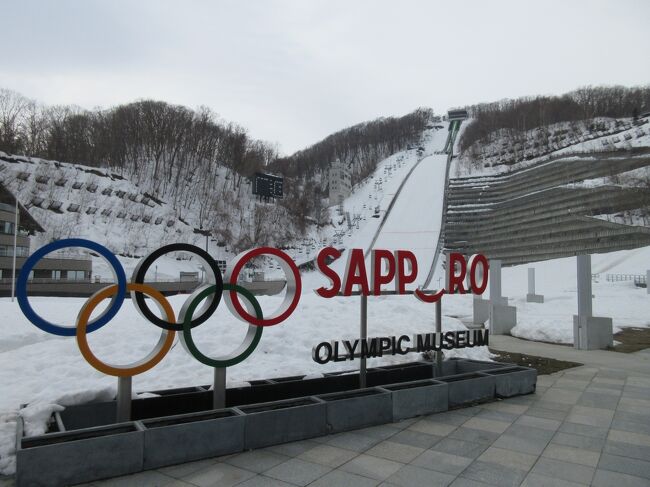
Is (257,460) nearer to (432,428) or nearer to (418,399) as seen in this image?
(432,428)

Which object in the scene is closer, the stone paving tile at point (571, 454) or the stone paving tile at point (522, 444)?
the stone paving tile at point (571, 454)

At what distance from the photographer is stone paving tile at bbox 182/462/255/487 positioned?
4.32 meters

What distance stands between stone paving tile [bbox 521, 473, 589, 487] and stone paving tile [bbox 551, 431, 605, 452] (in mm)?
1209

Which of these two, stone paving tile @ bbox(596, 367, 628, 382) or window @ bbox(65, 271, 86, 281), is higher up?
window @ bbox(65, 271, 86, 281)

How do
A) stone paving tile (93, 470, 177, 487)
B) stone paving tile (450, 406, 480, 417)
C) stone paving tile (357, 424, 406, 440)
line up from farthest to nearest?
stone paving tile (450, 406, 480, 417)
stone paving tile (357, 424, 406, 440)
stone paving tile (93, 470, 177, 487)

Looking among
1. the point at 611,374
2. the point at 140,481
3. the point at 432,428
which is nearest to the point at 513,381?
the point at 432,428

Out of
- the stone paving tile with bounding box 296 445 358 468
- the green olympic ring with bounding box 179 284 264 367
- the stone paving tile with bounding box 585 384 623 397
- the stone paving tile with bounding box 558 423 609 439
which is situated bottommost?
the stone paving tile with bounding box 585 384 623 397

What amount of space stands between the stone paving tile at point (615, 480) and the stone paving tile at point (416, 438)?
172 cm

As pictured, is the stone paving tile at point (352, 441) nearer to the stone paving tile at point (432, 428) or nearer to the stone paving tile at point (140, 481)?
the stone paving tile at point (432, 428)

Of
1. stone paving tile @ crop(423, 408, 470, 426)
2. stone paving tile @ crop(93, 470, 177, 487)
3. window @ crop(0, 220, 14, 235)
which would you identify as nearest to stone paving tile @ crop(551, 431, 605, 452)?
stone paving tile @ crop(423, 408, 470, 426)

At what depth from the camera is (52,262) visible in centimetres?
3931

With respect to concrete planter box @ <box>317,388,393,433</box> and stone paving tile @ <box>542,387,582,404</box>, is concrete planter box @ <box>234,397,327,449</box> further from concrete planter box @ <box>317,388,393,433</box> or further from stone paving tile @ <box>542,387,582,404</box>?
stone paving tile @ <box>542,387,582,404</box>

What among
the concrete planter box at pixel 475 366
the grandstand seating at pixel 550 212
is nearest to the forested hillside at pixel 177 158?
the grandstand seating at pixel 550 212

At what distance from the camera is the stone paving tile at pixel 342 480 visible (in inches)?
170
